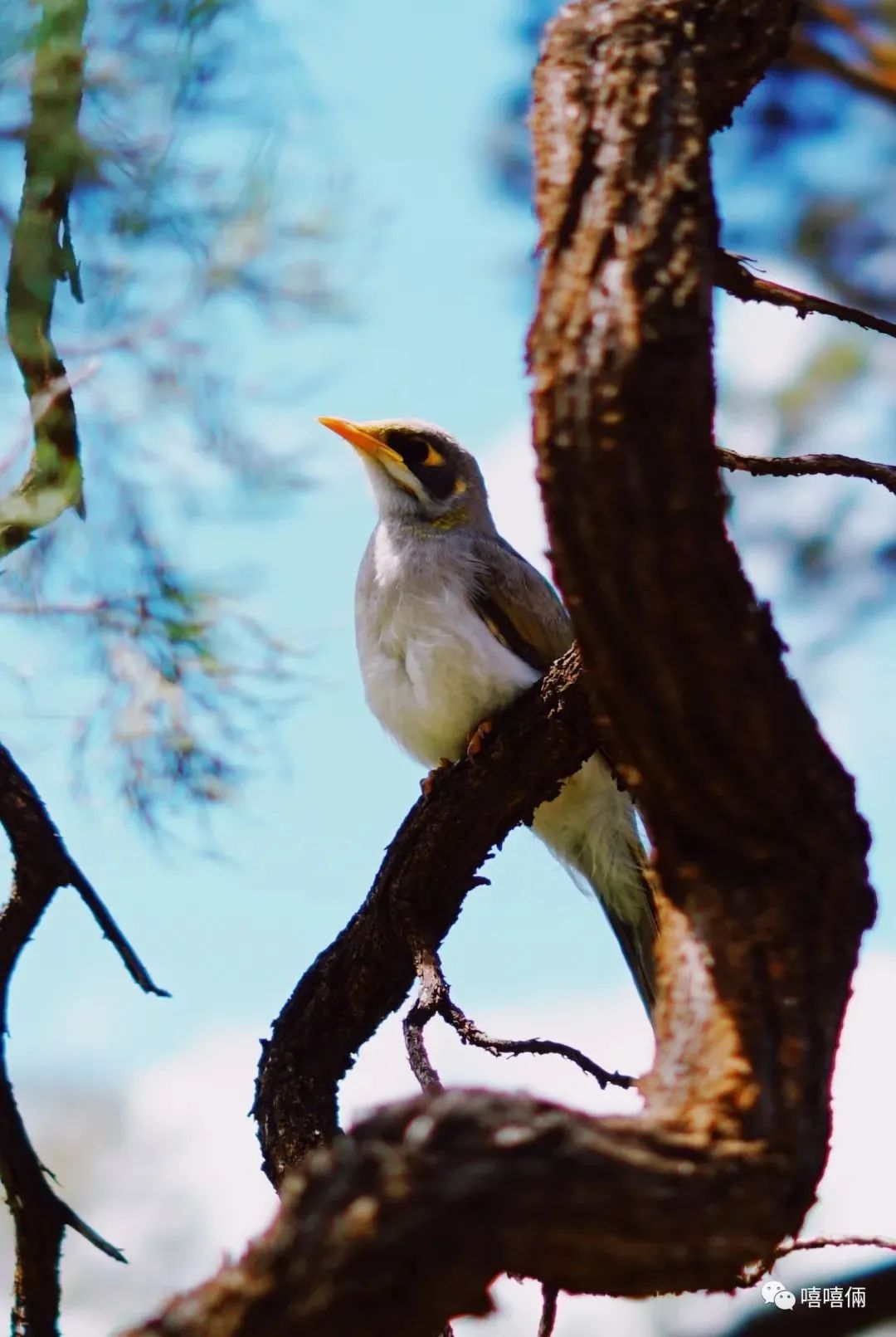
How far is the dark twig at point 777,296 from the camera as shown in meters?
3.75

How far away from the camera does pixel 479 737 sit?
213 inches

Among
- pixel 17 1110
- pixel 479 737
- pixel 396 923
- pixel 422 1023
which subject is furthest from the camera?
pixel 479 737

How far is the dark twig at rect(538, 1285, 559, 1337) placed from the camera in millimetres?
3793

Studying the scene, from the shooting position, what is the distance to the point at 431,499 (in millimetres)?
7051

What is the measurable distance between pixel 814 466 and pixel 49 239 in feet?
7.31

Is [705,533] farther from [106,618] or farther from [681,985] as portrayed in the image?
[106,618]

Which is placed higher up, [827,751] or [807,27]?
[807,27]

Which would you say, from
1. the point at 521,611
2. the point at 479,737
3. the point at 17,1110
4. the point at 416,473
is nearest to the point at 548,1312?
the point at 17,1110

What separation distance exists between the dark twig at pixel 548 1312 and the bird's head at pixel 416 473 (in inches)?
143

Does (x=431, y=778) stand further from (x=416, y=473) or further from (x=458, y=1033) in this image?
(x=416, y=473)

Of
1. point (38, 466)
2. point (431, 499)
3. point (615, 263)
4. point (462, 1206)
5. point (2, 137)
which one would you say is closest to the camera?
point (462, 1206)

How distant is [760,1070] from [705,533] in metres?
0.87

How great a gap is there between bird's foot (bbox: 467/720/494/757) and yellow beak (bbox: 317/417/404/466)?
1.66 meters

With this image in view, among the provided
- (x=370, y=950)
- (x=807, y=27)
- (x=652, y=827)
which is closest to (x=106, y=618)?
(x=370, y=950)
